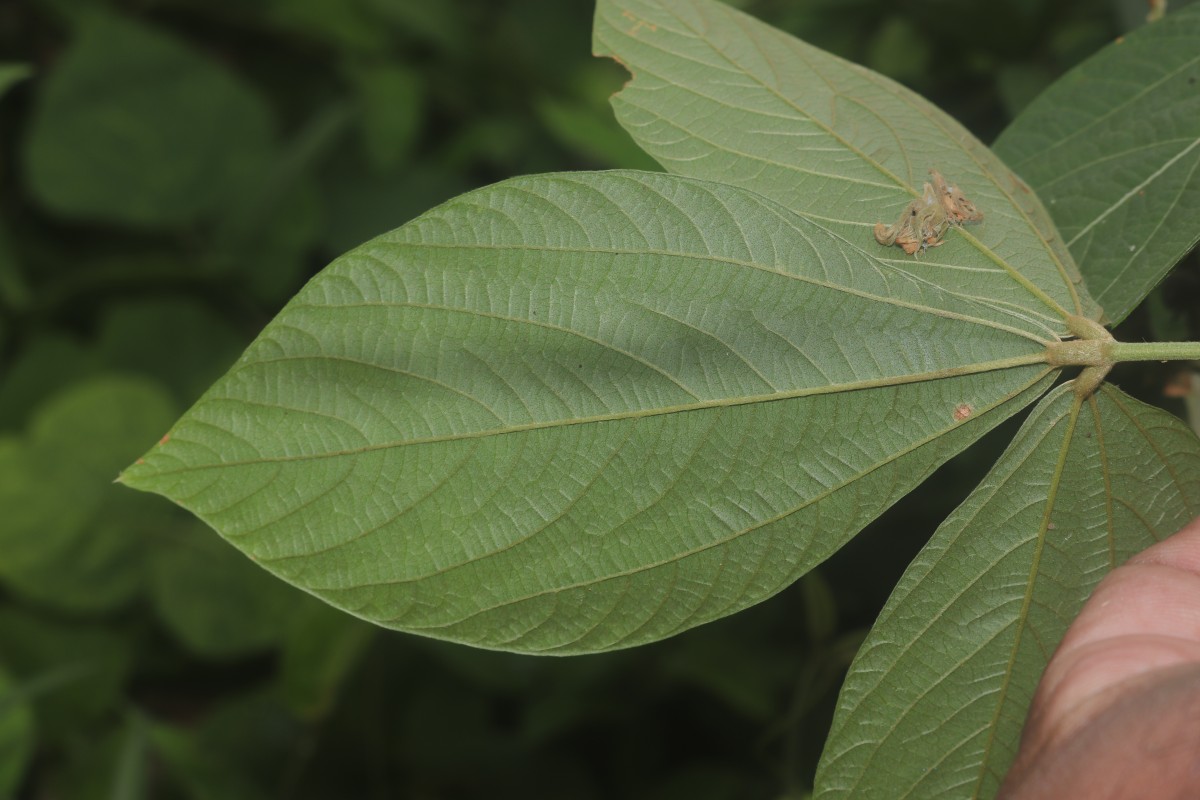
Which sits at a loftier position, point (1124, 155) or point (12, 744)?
point (1124, 155)

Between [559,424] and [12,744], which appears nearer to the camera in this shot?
[559,424]

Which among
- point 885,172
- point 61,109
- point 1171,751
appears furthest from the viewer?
point 61,109

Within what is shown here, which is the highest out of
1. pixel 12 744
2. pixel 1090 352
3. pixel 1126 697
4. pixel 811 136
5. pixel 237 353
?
pixel 811 136

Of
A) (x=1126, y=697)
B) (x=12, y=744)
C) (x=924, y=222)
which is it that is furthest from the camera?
(x=12, y=744)

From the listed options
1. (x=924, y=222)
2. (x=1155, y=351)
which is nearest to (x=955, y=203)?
(x=924, y=222)

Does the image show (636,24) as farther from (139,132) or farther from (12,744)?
(139,132)

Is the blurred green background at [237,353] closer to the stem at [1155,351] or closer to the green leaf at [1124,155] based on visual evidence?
the green leaf at [1124,155]

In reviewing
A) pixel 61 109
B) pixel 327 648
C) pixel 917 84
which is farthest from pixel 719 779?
pixel 61 109

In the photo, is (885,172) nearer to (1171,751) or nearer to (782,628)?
(1171,751)

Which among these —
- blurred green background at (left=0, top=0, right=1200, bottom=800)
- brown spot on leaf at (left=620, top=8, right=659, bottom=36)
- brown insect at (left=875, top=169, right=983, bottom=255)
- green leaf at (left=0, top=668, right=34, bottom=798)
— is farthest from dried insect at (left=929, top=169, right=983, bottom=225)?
green leaf at (left=0, top=668, right=34, bottom=798)
